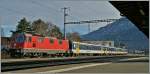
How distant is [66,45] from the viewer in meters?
60.2

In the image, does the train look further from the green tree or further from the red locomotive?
the green tree

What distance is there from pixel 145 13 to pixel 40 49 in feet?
79.6

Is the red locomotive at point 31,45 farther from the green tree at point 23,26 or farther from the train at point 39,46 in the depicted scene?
the green tree at point 23,26

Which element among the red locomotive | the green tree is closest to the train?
the red locomotive

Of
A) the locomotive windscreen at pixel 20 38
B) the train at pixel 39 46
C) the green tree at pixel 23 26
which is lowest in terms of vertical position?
the train at pixel 39 46

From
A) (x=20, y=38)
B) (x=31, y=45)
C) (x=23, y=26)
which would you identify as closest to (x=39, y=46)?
(x=31, y=45)

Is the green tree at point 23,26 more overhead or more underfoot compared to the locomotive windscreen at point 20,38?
more overhead

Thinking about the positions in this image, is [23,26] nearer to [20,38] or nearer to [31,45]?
[31,45]

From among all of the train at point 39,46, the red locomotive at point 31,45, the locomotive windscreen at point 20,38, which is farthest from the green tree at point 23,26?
the locomotive windscreen at point 20,38

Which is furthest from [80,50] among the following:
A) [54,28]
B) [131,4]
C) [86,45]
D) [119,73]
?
[54,28]

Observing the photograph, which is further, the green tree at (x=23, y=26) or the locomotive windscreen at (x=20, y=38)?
the green tree at (x=23, y=26)

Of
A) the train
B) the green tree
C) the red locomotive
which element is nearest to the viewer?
the red locomotive

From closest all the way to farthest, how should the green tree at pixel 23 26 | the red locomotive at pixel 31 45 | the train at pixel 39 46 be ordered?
the red locomotive at pixel 31 45, the train at pixel 39 46, the green tree at pixel 23 26

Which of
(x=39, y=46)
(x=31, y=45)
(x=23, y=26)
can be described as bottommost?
(x=39, y=46)
